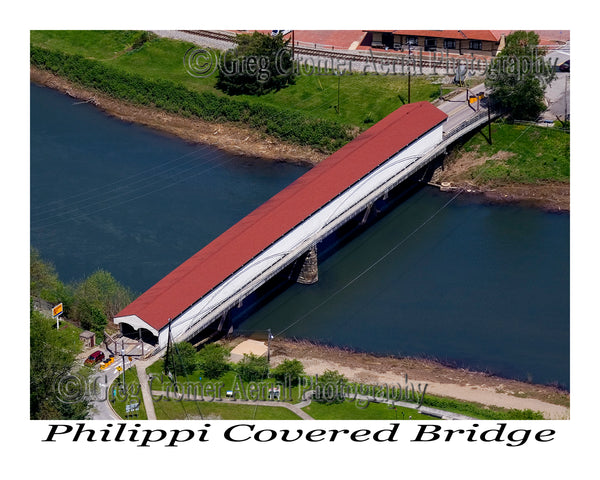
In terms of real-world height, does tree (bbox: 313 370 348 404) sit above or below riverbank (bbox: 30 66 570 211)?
below

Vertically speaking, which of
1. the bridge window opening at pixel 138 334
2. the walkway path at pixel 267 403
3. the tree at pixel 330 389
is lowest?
the walkway path at pixel 267 403

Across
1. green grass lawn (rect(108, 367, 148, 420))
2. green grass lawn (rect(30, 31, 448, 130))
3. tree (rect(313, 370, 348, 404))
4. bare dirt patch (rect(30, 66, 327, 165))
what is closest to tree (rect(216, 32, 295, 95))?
green grass lawn (rect(30, 31, 448, 130))

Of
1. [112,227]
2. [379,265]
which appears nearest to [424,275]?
[379,265]

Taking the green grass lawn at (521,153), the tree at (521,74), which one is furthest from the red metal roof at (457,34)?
the green grass lawn at (521,153)

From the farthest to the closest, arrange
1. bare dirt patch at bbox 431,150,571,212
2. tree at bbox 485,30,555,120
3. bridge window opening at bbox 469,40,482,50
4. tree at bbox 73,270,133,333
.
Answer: bridge window opening at bbox 469,40,482,50 < tree at bbox 485,30,555,120 < bare dirt patch at bbox 431,150,571,212 < tree at bbox 73,270,133,333

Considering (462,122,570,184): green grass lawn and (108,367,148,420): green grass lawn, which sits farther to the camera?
(462,122,570,184): green grass lawn

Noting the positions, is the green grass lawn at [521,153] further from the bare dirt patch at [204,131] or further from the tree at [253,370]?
the tree at [253,370]

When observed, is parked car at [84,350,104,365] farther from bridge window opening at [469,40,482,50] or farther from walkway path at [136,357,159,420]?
bridge window opening at [469,40,482,50]
